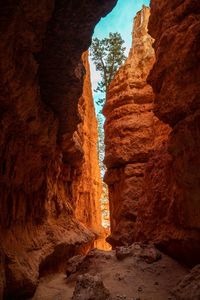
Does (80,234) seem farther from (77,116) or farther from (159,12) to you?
(159,12)

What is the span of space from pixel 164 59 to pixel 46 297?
21.2 ft

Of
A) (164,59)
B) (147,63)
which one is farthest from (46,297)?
(147,63)

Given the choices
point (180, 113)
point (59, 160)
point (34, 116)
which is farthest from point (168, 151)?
point (59, 160)

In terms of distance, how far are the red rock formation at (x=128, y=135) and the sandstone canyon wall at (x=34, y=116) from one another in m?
3.35

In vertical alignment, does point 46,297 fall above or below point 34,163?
below

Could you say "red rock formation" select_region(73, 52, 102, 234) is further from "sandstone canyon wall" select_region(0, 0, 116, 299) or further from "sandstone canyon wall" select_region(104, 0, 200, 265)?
"sandstone canyon wall" select_region(0, 0, 116, 299)

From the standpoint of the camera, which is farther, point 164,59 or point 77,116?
point 77,116

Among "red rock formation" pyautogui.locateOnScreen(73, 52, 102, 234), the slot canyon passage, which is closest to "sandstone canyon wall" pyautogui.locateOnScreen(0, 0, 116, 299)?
the slot canyon passage

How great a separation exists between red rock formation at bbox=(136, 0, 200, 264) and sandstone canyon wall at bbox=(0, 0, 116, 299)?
2036mm

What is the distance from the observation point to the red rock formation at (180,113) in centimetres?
618

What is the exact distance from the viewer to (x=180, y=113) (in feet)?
22.0

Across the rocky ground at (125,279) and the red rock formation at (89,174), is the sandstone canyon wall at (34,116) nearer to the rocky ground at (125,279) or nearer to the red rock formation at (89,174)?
the rocky ground at (125,279)

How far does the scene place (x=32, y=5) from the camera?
15.0 feet

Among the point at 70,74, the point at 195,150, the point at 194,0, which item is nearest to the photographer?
the point at 195,150
